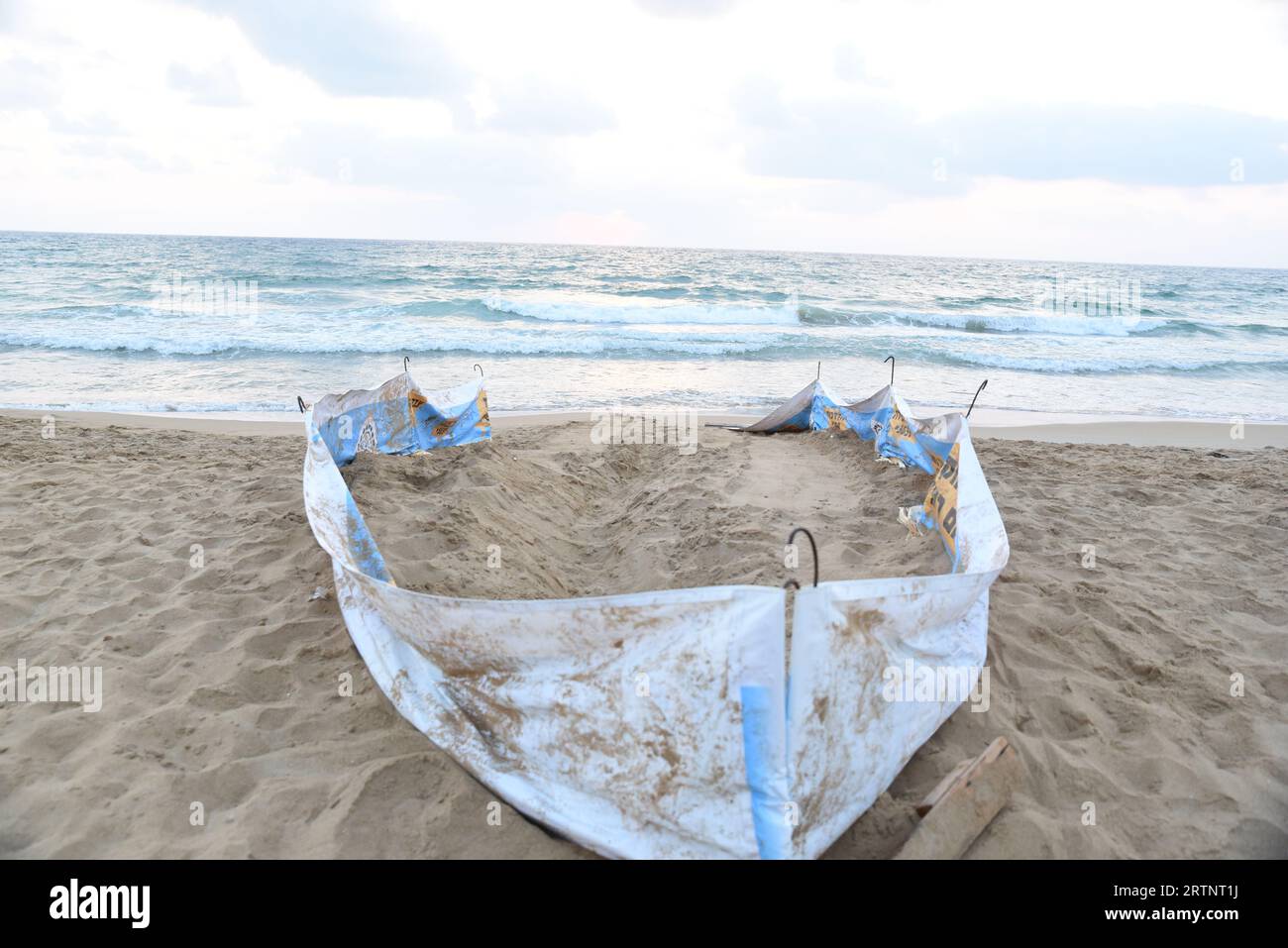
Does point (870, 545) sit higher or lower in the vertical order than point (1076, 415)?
lower

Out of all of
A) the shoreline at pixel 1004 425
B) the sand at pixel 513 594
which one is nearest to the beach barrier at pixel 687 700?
the sand at pixel 513 594

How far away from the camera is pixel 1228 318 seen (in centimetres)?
2494

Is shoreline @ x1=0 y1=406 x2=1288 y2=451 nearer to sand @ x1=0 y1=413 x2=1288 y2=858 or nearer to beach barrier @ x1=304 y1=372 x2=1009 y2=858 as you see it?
sand @ x1=0 y1=413 x2=1288 y2=858

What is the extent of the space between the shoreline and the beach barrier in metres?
6.02

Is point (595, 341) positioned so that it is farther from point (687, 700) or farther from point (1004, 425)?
point (687, 700)

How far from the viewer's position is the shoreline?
26.6ft

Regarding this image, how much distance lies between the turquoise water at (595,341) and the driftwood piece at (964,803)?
813 cm

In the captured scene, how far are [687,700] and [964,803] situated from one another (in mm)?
907

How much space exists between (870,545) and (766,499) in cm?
106

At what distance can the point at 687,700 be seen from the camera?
2.01 meters

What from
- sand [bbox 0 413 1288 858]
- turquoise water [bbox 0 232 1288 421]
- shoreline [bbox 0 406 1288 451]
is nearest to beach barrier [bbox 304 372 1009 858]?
sand [bbox 0 413 1288 858]

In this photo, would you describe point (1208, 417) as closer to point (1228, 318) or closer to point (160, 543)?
point (160, 543)

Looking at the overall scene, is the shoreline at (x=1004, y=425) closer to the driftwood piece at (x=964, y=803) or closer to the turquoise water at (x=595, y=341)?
the turquoise water at (x=595, y=341)
